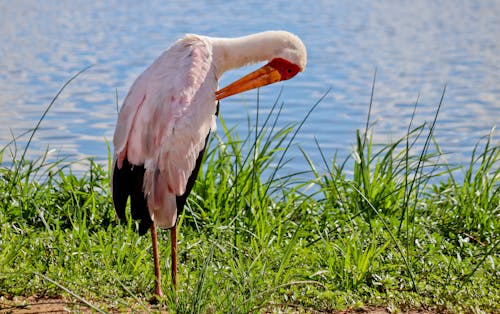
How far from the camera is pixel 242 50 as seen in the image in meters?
5.36

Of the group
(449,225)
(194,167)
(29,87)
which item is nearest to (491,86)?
(29,87)

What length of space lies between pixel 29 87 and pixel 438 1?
43.0 ft

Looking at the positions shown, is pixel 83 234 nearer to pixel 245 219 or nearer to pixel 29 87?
pixel 245 219

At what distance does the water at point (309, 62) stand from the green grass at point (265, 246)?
0.84 metres

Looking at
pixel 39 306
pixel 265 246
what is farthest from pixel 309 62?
pixel 39 306

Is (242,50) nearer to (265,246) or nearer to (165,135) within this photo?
(165,135)

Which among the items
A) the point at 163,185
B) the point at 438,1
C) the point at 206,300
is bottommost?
the point at 438,1

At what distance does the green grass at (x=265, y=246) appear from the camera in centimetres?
505

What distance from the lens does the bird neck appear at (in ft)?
17.4

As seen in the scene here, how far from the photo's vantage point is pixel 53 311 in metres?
4.83

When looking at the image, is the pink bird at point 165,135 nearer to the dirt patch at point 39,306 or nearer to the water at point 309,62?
the dirt patch at point 39,306

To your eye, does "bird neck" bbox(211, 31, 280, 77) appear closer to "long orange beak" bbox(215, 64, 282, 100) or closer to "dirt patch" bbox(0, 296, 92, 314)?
"long orange beak" bbox(215, 64, 282, 100)

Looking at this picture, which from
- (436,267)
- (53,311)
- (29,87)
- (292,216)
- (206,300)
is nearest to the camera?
(206,300)

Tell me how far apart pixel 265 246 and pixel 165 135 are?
1156mm
